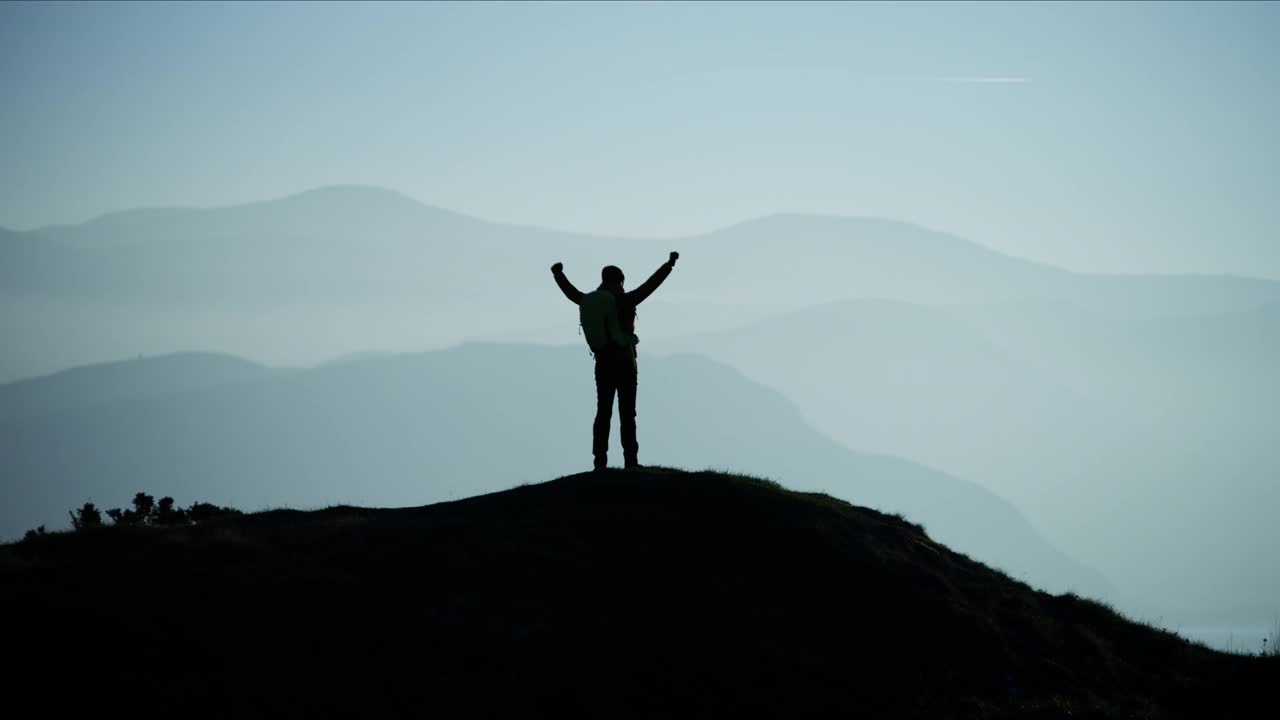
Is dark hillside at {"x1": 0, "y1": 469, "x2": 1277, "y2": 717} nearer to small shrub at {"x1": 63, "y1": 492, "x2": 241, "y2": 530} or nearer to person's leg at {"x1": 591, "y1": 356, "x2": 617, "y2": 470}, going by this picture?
person's leg at {"x1": 591, "y1": 356, "x2": 617, "y2": 470}

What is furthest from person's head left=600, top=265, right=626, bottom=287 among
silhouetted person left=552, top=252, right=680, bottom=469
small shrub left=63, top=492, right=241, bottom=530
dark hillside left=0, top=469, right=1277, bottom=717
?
small shrub left=63, top=492, right=241, bottom=530

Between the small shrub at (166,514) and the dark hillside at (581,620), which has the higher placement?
the small shrub at (166,514)

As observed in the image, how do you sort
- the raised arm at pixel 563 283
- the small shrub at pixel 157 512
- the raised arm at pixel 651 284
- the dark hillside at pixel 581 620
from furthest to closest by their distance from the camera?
the small shrub at pixel 157 512 < the raised arm at pixel 563 283 < the raised arm at pixel 651 284 < the dark hillside at pixel 581 620

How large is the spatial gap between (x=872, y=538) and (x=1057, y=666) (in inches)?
141

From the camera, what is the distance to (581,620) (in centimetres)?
1362

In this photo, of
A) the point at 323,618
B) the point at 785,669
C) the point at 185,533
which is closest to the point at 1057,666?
the point at 785,669

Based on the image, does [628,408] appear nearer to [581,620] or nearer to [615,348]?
[615,348]

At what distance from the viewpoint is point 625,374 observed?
2034cm

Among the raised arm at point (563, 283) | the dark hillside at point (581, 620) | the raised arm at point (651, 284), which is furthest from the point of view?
the raised arm at point (563, 283)

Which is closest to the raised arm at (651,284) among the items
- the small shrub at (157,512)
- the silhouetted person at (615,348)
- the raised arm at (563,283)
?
the silhouetted person at (615,348)

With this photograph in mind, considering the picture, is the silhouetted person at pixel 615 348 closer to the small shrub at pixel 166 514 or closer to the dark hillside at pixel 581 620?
the dark hillside at pixel 581 620

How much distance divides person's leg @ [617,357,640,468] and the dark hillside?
1.72 metres

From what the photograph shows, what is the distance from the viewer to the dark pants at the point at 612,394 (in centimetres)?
2034

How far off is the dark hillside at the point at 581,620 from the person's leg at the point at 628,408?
5.66 feet
